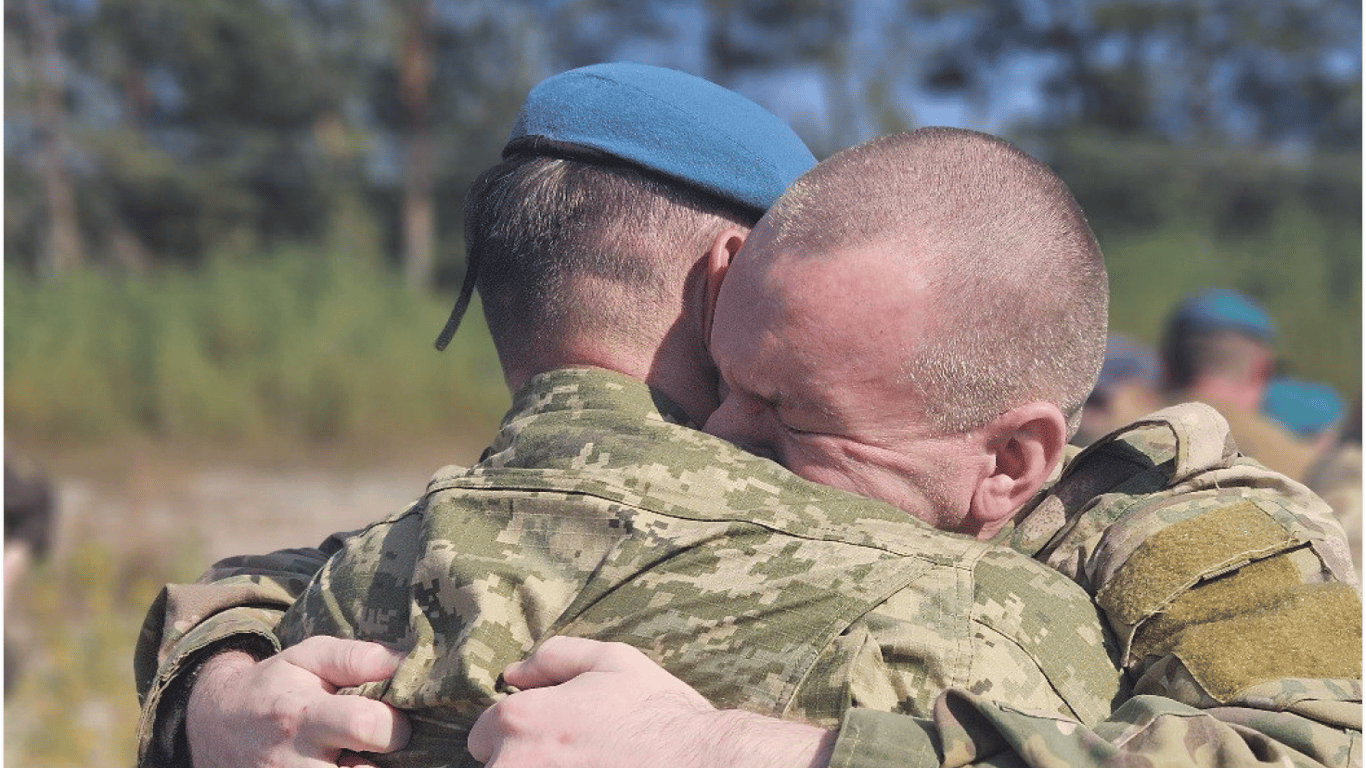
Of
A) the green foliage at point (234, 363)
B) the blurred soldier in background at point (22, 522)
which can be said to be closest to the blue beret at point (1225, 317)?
the blurred soldier in background at point (22, 522)

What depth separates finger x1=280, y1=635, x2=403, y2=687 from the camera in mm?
1857

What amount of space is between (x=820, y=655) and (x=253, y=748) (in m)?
0.81

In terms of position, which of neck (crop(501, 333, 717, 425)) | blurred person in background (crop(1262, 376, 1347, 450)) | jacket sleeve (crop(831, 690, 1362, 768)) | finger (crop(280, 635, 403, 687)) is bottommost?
blurred person in background (crop(1262, 376, 1347, 450))

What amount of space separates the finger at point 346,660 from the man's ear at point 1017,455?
76cm

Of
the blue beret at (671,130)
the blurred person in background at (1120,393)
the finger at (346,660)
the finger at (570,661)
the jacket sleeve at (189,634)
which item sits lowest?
the blurred person in background at (1120,393)

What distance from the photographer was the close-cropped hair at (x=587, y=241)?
221 centimetres

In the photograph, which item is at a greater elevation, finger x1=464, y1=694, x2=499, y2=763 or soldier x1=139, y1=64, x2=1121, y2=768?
soldier x1=139, y1=64, x2=1121, y2=768

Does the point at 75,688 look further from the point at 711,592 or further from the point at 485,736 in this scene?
the point at 711,592

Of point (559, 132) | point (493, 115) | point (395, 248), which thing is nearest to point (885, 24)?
point (493, 115)

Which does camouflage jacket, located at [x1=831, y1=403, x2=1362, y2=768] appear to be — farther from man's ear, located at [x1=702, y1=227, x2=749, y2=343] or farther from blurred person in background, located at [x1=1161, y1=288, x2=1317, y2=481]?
blurred person in background, located at [x1=1161, y1=288, x2=1317, y2=481]

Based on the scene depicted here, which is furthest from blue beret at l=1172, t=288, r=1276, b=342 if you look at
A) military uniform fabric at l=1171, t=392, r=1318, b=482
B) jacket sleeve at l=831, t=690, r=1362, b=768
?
jacket sleeve at l=831, t=690, r=1362, b=768

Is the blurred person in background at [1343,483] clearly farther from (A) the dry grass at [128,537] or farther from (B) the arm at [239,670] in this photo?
(A) the dry grass at [128,537]

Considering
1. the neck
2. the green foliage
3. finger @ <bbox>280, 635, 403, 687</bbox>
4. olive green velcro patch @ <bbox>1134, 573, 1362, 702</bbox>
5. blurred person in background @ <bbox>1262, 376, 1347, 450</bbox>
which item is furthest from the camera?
the green foliage

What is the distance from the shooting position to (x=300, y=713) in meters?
1.92
